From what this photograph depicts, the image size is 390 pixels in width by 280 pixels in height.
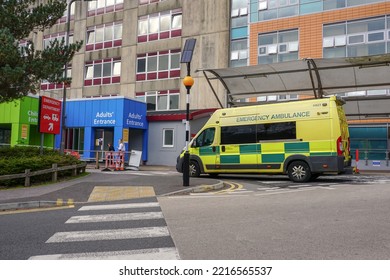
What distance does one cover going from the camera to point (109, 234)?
19.8ft

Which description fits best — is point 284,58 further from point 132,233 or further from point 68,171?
point 132,233

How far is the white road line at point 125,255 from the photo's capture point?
4.69 m

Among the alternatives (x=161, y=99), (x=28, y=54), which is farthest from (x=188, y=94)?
(x=161, y=99)

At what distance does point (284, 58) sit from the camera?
27.2 meters

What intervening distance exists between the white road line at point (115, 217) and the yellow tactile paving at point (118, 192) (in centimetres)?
245

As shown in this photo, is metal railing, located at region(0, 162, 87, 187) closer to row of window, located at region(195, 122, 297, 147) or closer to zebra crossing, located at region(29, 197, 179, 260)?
zebra crossing, located at region(29, 197, 179, 260)

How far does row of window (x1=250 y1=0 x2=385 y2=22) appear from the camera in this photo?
83.7 ft

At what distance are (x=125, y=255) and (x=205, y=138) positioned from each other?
11.9 meters

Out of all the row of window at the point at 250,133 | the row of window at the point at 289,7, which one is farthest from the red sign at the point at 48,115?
the row of window at the point at 289,7

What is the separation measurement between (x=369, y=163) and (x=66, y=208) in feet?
65.5

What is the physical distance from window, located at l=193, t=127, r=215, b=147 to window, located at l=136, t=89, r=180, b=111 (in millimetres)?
14820

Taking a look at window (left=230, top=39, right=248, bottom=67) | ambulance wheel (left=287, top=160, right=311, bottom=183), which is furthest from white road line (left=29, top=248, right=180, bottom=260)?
window (left=230, top=39, right=248, bottom=67)

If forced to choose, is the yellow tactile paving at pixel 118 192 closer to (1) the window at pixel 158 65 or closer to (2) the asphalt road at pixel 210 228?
(2) the asphalt road at pixel 210 228

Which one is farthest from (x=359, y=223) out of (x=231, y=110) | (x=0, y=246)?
(x=231, y=110)
